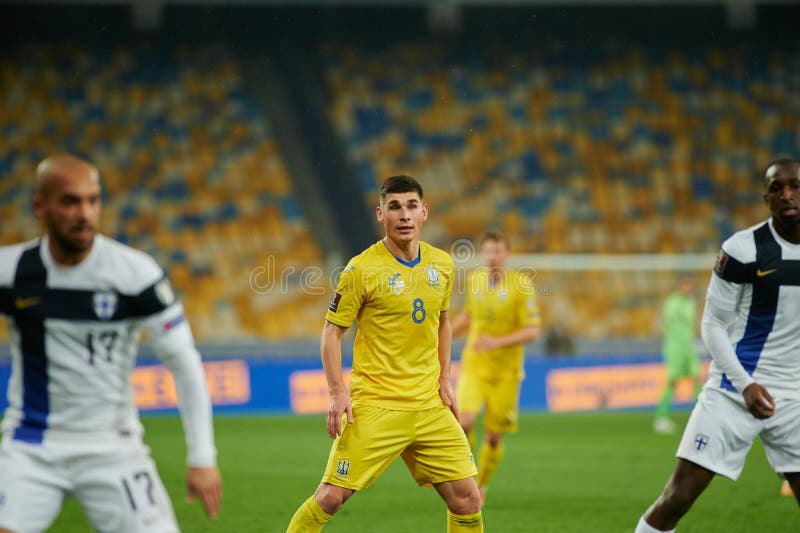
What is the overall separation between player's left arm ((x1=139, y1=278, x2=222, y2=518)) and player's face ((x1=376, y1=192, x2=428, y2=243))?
2.06 m

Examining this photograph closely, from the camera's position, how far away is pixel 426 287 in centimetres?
606

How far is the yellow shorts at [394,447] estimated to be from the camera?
A: 5750 mm

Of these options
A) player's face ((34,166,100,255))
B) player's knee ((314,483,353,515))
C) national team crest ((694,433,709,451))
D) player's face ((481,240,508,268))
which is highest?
player's face ((34,166,100,255))

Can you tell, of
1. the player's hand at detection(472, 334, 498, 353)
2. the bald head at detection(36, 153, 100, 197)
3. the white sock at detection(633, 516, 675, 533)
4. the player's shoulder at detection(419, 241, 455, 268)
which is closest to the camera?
the bald head at detection(36, 153, 100, 197)

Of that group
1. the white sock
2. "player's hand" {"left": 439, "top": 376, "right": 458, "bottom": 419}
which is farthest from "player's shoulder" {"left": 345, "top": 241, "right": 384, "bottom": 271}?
the white sock

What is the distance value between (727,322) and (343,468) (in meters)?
2.24

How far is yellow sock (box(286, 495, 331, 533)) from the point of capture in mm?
5695

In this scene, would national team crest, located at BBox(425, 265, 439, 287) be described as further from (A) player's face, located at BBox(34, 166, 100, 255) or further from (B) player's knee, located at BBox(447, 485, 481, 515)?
(A) player's face, located at BBox(34, 166, 100, 255)

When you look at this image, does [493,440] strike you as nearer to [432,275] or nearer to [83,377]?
[432,275]

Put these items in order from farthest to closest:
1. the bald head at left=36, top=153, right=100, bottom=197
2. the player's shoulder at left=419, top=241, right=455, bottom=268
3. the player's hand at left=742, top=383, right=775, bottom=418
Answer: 1. the player's shoulder at left=419, top=241, right=455, bottom=268
2. the player's hand at left=742, top=383, right=775, bottom=418
3. the bald head at left=36, top=153, right=100, bottom=197

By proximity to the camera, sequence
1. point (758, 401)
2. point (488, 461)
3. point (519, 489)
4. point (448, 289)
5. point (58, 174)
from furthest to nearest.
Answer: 1. point (519, 489)
2. point (488, 461)
3. point (448, 289)
4. point (758, 401)
5. point (58, 174)

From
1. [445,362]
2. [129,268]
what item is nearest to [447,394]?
[445,362]

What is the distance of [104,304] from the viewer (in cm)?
406

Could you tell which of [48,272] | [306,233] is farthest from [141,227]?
[48,272]
